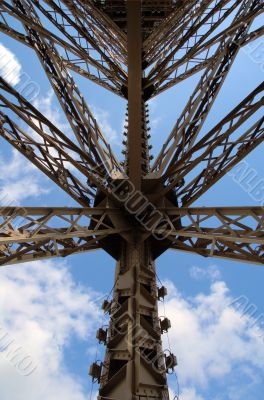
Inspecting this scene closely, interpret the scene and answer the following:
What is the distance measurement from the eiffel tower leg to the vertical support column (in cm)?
270

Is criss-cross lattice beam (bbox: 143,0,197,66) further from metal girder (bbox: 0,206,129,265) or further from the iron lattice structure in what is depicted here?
metal girder (bbox: 0,206,129,265)

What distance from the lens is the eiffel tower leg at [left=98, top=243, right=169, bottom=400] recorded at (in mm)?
7742

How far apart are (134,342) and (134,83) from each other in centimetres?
666

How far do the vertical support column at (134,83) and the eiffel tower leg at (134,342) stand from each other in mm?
2704

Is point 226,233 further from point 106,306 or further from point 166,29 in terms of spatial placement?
point 166,29

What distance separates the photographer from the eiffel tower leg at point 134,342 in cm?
774

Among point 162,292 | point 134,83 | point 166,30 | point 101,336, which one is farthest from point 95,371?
point 166,30

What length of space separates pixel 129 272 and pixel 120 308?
3.38 ft

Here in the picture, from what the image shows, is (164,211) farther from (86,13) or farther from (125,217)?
(86,13)

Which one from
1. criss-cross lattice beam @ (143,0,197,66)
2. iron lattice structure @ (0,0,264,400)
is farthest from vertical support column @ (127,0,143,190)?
criss-cross lattice beam @ (143,0,197,66)

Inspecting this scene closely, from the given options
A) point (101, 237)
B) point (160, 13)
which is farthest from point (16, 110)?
point (160, 13)

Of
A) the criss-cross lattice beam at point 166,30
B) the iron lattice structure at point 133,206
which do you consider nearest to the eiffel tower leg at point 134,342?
the iron lattice structure at point 133,206

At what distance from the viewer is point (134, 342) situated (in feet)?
28.0

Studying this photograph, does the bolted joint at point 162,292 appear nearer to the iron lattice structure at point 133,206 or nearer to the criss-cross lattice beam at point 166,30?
the iron lattice structure at point 133,206
